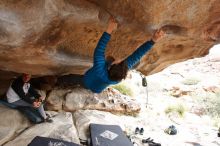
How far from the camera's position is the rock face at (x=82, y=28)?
3801 millimetres

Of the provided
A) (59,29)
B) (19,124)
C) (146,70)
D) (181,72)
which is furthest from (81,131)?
(181,72)

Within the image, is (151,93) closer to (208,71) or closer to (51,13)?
(208,71)

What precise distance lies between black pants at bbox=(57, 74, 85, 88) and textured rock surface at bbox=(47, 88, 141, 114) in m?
0.16

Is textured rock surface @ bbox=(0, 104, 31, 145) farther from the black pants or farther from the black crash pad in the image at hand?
the black pants

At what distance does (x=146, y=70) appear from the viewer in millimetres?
7074

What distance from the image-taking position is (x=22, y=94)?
5246 mm

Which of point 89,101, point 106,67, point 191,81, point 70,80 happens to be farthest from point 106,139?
point 191,81

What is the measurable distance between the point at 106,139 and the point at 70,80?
2212 millimetres

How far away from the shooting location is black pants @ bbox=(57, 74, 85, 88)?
293 inches

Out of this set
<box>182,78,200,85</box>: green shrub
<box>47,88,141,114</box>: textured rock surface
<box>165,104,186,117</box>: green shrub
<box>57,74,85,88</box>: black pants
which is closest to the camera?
<box>47,88,141,114</box>: textured rock surface

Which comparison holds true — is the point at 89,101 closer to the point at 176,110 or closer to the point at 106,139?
the point at 106,139

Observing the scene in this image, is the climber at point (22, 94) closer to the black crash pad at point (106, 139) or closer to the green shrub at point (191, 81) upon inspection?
the black crash pad at point (106, 139)

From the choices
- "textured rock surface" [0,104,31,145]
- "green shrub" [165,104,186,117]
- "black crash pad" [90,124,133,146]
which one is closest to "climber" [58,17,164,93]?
"black crash pad" [90,124,133,146]

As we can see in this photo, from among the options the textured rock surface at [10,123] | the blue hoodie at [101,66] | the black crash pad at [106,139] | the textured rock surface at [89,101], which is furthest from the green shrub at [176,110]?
A: the blue hoodie at [101,66]
